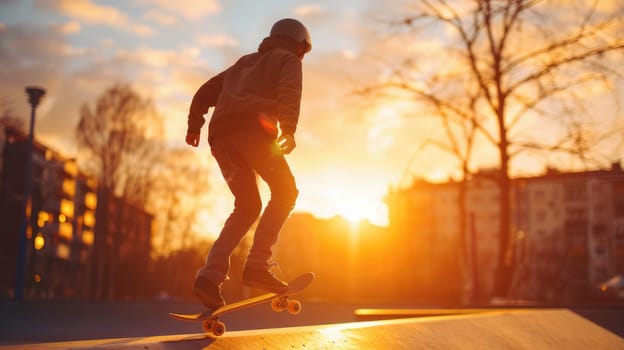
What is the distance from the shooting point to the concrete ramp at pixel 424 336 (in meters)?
3.01

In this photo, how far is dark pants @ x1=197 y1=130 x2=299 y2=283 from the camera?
13.9 ft

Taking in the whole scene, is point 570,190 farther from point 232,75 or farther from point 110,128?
point 232,75

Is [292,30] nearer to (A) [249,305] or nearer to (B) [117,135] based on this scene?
(A) [249,305]

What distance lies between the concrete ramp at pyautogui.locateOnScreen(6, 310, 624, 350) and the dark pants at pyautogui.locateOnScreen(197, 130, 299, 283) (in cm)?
75

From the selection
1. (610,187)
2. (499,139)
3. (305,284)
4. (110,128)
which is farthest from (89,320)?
(610,187)

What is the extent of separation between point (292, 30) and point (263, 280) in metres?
1.65

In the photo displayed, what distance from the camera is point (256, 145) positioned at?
4.24 m

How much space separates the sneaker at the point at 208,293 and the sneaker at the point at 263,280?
0.31 m

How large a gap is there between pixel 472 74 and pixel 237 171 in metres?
15.6

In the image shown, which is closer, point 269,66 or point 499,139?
point 269,66

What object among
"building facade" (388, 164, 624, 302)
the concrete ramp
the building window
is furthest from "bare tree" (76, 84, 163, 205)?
the building window

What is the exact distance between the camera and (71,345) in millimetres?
2592

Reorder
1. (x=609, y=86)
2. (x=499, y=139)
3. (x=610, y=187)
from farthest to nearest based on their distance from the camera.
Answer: (x=610, y=187), (x=499, y=139), (x=609, y=86)

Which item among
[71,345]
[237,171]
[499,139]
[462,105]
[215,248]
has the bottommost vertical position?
[71,345]
